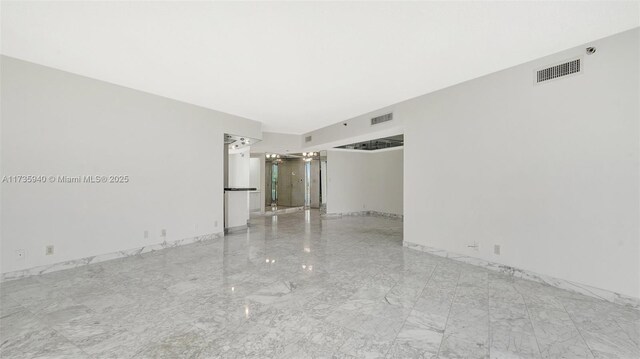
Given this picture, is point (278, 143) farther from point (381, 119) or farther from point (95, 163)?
point (95, 163)

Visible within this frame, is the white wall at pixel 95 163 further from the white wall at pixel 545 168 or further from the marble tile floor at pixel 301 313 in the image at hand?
the white wall at pixel 545 168

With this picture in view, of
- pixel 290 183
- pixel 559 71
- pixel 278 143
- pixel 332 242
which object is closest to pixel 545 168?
pixel 559 71

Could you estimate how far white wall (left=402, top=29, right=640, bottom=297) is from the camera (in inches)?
107

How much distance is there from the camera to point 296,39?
290 centimetres

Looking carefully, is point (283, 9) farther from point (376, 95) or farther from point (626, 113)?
point (626, 113)

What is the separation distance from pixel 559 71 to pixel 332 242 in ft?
14.6

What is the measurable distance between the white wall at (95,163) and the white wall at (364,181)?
4.71 metres

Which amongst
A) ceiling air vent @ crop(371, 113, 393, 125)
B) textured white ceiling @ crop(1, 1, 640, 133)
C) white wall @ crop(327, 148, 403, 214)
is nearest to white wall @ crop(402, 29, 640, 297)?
textured white ceiling @ crop(1, 1, 640, 133)

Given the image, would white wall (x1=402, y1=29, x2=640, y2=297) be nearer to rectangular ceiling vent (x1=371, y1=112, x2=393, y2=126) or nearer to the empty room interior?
the empty room interior

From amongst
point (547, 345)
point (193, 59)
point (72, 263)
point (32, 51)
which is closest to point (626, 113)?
point (547, 345)

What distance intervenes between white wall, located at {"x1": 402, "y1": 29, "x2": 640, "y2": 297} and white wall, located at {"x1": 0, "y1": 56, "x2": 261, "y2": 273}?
15.5ft

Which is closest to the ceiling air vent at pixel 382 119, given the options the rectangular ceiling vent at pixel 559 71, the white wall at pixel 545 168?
the white wall at pixel 545 168

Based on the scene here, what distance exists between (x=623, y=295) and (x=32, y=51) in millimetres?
7405

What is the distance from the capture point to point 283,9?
2.41 meters
